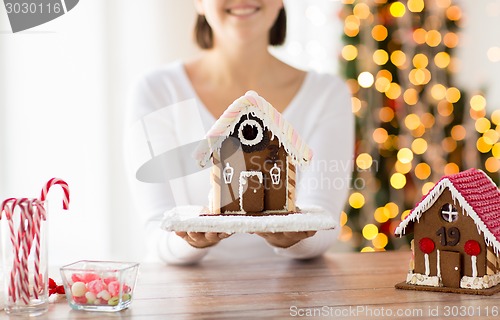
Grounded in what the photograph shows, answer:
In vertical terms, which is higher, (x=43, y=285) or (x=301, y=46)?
(x=301, y=46)

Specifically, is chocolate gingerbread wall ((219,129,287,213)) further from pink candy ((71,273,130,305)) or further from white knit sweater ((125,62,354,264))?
white knit sweater ((125,62,354,264))

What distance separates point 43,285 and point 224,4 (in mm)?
1073

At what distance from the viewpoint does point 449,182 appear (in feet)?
4.75

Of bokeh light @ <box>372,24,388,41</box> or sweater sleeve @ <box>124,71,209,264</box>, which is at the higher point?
bokeh light @ <box>372,24,388,41</box>

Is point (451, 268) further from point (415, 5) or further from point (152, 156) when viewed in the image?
point (415, 5)

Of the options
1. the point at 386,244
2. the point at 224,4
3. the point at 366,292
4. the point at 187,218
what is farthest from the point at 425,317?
the point at 386,244

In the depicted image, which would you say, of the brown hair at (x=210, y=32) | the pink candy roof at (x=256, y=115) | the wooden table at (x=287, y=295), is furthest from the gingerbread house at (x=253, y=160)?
the brown hair at (x=210, y=32)

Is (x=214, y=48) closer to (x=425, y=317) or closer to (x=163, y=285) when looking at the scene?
(x=163, y=285)

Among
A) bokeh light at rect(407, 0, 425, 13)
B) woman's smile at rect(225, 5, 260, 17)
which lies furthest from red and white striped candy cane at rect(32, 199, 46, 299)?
bokeh light at rect(407, 0, 425, 13)

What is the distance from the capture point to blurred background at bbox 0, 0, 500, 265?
366cm

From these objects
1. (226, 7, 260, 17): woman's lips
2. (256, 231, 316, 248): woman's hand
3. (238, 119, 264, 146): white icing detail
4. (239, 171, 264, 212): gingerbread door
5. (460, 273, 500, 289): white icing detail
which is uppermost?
(226, 7, 260, 17): woman's lips

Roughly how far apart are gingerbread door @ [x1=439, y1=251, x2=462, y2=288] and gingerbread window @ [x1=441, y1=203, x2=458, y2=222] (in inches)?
2.8

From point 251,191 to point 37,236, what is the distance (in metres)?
0.47

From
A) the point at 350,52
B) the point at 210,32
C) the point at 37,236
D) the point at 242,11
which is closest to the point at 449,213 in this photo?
the point at 37,236
